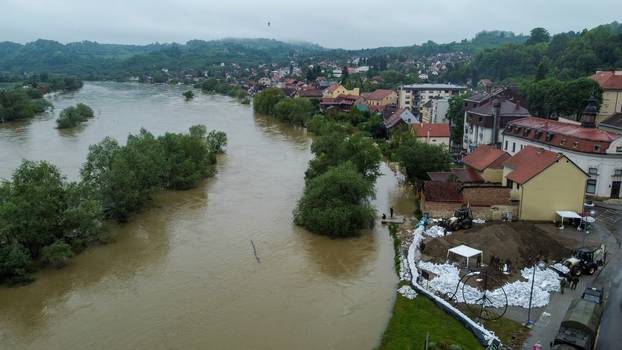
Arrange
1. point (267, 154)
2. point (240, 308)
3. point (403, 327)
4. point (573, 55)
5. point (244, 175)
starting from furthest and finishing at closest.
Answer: point (573, 55) < point (267, 154) < point (244, 175) < point (240, 308) < point (403, 327)

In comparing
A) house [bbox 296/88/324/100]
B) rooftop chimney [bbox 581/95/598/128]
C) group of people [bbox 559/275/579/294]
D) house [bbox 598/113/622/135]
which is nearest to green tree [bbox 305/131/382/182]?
rooftop chimney [bbox 581/95/598/128]

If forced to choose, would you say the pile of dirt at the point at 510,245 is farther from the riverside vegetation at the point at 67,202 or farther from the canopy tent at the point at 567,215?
the riverside vegetation at the point at 67,202

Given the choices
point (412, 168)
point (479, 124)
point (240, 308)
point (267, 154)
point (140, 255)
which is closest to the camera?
point (240, 308)

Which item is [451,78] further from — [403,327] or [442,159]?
[403,327]

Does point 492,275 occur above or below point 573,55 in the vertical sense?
below

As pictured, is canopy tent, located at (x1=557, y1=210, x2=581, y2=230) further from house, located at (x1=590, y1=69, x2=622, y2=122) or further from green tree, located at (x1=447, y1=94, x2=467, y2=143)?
green tree, located at (x1=447, y1=94, x2=467, y2=143)

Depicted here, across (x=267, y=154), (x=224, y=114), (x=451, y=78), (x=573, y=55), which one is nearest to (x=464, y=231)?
(x=267, y=154)
